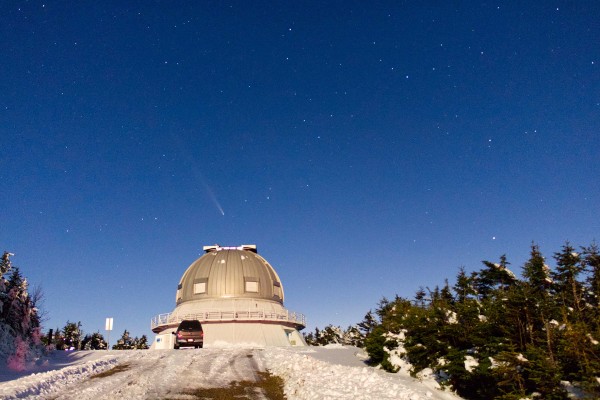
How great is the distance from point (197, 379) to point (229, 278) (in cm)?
3317

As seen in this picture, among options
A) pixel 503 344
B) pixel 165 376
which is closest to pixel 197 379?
pixel 165 376

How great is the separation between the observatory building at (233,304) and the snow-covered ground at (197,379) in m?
23.1

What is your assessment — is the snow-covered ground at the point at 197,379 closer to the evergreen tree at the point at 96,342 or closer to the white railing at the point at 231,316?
the white railing at the point at 231,316

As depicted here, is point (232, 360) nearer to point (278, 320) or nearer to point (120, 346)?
point (278, 320)

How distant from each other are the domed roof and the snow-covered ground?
2615 cm

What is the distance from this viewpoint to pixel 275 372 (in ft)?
57.9

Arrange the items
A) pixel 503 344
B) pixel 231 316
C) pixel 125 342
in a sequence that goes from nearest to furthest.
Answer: pixel 503 344, pixel 231 316, pixel 125 342

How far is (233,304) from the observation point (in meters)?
47.2

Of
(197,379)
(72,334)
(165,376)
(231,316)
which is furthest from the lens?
(72,334)

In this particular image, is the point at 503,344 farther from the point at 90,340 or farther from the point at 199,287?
the point at 90,340

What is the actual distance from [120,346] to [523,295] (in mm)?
86203

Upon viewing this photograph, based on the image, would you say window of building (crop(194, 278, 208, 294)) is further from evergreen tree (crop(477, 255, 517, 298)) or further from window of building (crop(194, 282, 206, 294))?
evergreen tree (crop(477, 255, 517, 298))

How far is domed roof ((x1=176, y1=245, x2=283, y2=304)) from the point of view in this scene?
48656 millimetres

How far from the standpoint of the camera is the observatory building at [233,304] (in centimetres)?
4547
